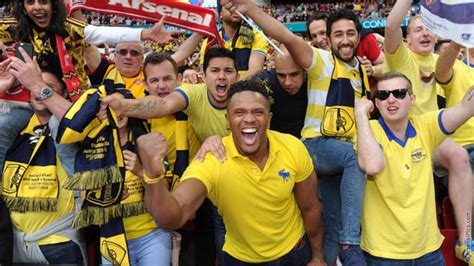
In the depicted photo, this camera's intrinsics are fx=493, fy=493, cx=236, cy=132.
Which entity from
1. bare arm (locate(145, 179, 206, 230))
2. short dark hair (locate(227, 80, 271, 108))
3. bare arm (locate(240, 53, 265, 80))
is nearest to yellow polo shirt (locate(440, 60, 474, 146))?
bare arm (locate(240, 53, 265, 80))

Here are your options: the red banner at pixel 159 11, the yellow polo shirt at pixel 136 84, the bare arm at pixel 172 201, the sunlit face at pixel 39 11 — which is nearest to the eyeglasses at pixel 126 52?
the yellow polo shirt at pixel 136 84

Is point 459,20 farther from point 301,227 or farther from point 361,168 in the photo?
point 301,227

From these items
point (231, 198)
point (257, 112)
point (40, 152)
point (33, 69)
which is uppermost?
point (33, 69)

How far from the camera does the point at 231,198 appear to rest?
3213mm

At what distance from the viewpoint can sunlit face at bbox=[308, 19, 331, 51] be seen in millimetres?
4855

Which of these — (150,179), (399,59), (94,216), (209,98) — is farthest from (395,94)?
(94,216)

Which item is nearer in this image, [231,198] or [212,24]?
[231,198]

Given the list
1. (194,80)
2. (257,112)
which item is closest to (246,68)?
(194,80)

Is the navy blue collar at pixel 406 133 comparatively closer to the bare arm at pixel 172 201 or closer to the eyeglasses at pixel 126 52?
the bare arm at pixel 172 201

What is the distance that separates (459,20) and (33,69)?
3010 millimetres

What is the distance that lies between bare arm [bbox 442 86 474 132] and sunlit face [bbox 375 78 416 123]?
0.28 metres

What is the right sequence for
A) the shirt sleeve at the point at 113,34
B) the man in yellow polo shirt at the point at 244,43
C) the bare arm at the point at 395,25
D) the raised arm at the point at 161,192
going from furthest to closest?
the man in yellow polo shirt at the point at 244,43
the shirt sleeve at the point at 113,34
the bare arm at the point at 395,25
the raised arm at the point at 161,192

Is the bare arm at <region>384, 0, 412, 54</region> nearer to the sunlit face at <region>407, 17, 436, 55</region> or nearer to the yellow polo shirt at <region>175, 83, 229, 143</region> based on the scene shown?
the sunlit face at <region>407, 17, 436, 55</region>

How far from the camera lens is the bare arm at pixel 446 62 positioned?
3.93m
